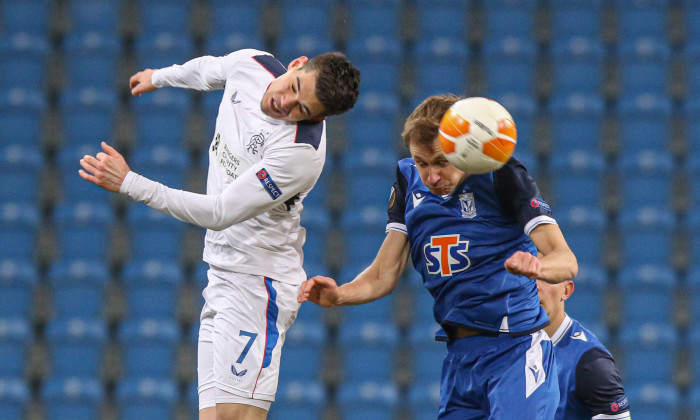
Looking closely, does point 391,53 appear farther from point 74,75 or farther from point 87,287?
point 87,287

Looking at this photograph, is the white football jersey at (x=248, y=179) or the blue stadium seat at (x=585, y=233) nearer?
the white football jersey at (x=248, y=179)

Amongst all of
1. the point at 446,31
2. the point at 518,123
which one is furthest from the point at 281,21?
the point at 518,123

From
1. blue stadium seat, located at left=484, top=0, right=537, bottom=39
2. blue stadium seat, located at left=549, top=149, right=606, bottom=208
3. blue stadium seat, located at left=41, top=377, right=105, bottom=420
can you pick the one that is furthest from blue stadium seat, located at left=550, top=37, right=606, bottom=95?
blue stadium seat, located at left=41, top=377, right=105, bottom=420

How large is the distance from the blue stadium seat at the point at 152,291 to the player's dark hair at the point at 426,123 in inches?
166

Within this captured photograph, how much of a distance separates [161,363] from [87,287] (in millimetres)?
853

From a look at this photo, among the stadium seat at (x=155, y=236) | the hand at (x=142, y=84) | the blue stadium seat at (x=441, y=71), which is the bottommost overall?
the stadium seat at (x=155, y=236)

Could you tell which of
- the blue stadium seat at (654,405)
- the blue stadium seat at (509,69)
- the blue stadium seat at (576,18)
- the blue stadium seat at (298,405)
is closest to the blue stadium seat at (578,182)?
the blue stadium seat at (509,69)

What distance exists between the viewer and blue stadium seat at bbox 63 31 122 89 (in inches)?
303

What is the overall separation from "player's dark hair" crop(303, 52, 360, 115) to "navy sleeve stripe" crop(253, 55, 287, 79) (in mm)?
315

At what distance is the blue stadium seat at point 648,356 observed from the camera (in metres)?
6.84

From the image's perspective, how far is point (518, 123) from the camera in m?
7.61

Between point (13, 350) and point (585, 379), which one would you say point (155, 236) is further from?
point (585, 379)

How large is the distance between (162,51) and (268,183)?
4.58 m

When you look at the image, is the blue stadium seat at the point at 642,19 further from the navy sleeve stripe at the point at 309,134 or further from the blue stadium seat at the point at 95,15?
the navy sleeve stripe at the point at 309,134
